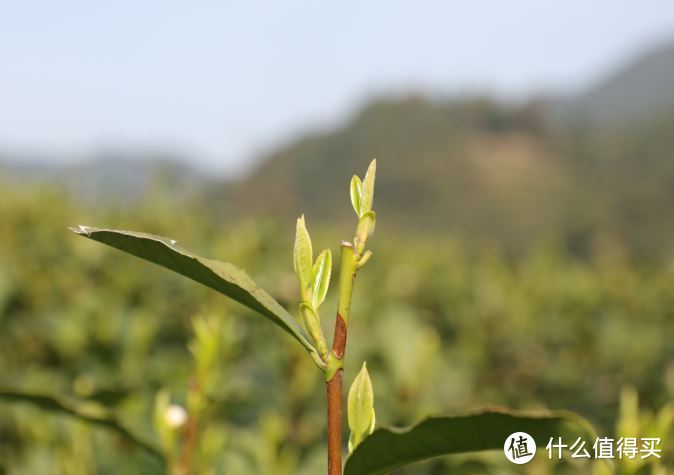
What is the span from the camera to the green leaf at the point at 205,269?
57cm

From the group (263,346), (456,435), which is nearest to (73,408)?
(456,435)

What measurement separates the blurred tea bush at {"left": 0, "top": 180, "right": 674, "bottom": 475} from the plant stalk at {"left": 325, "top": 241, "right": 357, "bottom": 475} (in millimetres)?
477

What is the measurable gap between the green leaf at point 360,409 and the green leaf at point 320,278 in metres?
0.07

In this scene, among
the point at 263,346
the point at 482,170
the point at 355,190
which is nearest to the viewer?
the point at 355,190

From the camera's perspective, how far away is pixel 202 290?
8.64 feet

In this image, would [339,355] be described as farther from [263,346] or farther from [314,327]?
[263,346]

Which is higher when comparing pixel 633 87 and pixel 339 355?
pixel 633 87

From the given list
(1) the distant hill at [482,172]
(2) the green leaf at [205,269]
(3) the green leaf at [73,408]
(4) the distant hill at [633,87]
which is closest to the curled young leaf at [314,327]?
(2) the green leaf at [205,269]

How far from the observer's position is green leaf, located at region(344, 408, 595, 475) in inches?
18.6

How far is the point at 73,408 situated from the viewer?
2.82ft

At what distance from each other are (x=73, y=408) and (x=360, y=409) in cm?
38

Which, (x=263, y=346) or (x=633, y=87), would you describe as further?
(x=633, y=87)

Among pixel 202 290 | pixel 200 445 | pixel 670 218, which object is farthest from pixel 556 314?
pixel 670 218

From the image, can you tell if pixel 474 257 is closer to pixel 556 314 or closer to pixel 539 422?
pixel 556 314
